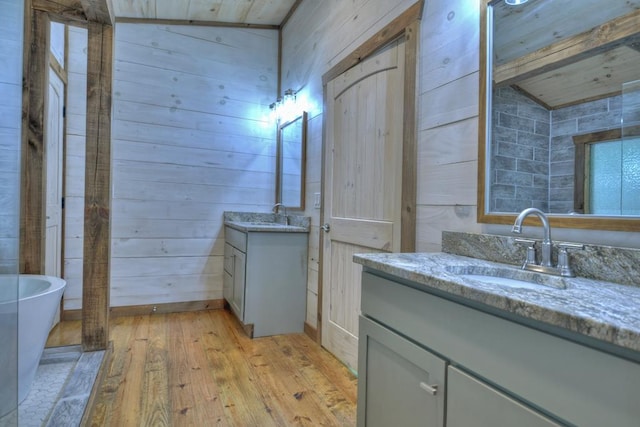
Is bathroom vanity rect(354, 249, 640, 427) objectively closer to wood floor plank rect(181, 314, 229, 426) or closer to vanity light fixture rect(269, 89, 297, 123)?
wood floor plank rect(181, 314, 229, 426)

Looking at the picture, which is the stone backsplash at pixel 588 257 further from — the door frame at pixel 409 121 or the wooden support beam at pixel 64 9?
the wooden support beam at pixel 64 9

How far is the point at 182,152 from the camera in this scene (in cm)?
322

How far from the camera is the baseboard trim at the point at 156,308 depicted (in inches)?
116

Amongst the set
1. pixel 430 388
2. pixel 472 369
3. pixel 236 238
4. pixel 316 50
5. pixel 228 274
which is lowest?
pixel 228 274

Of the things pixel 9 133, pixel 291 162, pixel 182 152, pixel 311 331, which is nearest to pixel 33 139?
pixel 9 133

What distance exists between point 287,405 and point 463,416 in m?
1.17

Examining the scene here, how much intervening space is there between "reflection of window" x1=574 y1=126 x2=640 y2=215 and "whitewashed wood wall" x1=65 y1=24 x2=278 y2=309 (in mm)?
2750

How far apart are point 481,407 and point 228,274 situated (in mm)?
2611

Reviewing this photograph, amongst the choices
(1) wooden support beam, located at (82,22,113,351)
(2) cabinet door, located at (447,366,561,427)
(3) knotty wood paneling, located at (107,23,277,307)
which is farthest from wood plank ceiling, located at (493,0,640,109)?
(3) knotty wood paneling, located at (107,23,277,307)

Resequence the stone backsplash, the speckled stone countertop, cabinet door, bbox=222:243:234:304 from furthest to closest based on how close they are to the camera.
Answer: cabinet door, bbox=222:243:234:304
the speckled stone countertop
the stone backsplash

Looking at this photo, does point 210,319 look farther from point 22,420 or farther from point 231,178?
point 22,420

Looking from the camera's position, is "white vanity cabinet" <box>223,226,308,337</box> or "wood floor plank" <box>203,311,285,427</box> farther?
"white vanity cabinet" <box>223,226,308,337</box>

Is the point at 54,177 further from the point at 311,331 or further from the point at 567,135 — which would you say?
the point at 567,135

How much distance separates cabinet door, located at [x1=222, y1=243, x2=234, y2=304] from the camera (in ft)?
9.89
